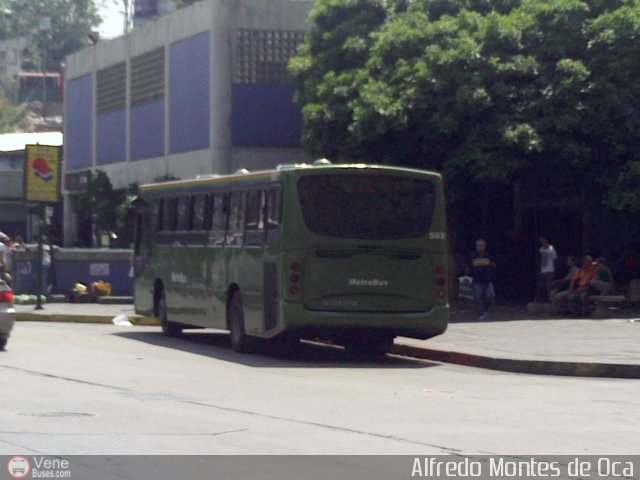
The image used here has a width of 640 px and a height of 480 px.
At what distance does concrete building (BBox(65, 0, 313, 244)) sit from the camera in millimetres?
40875

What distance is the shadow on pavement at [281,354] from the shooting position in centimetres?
2036

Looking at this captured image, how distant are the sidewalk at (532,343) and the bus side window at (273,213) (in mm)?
3540

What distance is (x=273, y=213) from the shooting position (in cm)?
2036

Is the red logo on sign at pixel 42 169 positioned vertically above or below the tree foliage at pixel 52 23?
below

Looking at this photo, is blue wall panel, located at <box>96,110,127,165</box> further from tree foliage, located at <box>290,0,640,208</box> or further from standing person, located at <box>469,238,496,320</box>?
standing person, located at <box>469,238,496,320</box>

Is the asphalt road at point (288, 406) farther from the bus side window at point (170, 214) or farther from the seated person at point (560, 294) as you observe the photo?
the seated person at point (560, 294)

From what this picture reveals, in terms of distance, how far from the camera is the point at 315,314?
19844 mm

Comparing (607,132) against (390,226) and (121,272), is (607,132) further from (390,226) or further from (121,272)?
(121,272)

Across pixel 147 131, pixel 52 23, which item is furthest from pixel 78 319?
pixel 52 23

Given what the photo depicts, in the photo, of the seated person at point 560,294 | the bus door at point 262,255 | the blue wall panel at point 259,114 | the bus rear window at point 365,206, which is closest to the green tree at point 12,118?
the blue wall panel at point 259,114
